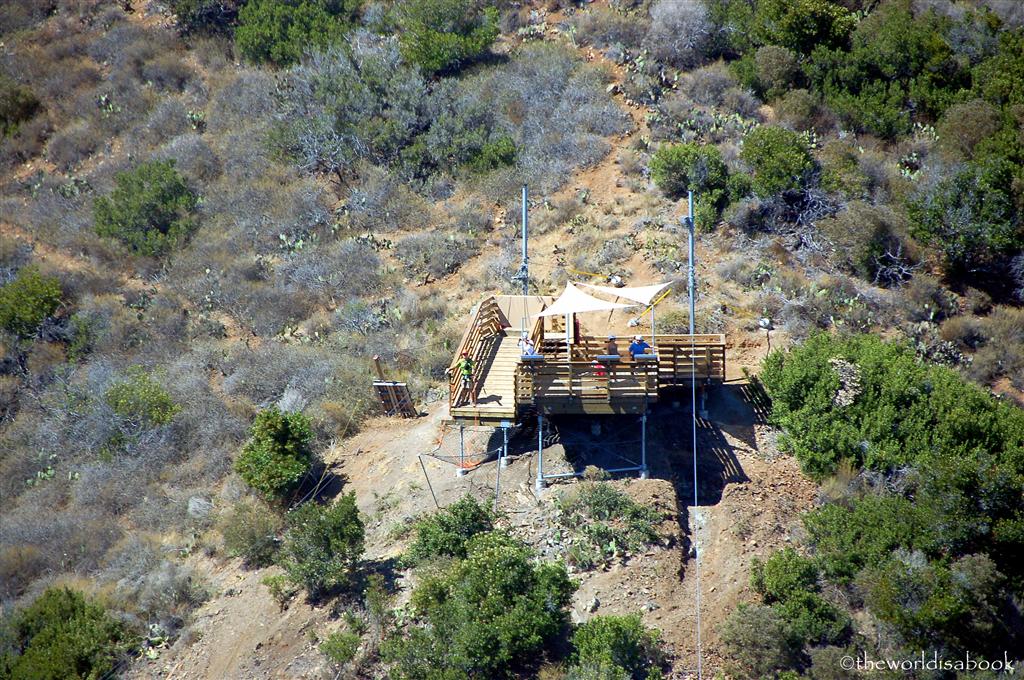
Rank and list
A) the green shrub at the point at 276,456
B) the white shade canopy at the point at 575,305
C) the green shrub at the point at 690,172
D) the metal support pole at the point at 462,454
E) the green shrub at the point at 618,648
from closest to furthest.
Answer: the green shrub at the point at 618,648 → the white shade canopy at the point at 575,305 → the metal support pole at the point at 462,454 → the green shrub at the point at 276,456 → the green shrub at the point at 690,172

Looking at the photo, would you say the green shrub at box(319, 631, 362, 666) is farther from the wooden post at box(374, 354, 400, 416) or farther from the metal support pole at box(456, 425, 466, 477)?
the wooden post at box(374, 354, 400, 416)

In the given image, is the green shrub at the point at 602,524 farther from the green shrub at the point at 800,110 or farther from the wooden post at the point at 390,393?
the green shrub at the point at 800,110

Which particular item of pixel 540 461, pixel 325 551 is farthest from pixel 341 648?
pixel 540 461

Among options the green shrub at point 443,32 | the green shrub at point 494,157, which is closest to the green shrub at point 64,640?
the green shrub at point 494,157

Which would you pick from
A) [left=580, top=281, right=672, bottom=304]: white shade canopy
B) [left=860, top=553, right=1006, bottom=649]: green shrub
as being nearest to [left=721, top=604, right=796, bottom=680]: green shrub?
[left=860, top=553, right=1006, bottom=649]: green shrub

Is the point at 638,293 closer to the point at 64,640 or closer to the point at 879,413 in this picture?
the point at 879,413
